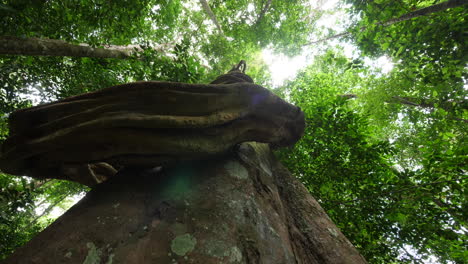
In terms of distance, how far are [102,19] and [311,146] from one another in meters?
5.02

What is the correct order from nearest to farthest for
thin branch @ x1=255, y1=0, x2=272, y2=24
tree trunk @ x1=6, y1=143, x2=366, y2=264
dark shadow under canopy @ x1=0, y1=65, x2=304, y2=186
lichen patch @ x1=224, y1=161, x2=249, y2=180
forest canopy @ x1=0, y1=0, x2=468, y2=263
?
tree trunk @ x1=6, y1=143, x2=366, y2=264
dark shadow under canopy @ x1=0, y1=65, x2=304, y2=186
lichen patch @ x1=224, y1=161, x2=249, y2=180
forest canopy @ x1=0, y1=0, x2=468, y2=263
thin branch @ x1=255, y1=0, x2=272, y2=24

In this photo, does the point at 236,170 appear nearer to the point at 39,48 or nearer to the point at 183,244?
the point at 183,244

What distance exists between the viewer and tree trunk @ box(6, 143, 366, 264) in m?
1.21

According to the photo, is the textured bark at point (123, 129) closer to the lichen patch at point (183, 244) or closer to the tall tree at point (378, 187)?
→ the lichen patch at point (183, 244)

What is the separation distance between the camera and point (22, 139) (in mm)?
1552

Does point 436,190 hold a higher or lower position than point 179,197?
higher

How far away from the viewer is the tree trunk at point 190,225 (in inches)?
47.6

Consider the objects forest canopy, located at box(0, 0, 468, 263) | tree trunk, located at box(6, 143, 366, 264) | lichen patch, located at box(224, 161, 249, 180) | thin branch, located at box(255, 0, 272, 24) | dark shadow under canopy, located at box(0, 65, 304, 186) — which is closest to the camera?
tree trunk, located at box(6, 143, 366, 264)

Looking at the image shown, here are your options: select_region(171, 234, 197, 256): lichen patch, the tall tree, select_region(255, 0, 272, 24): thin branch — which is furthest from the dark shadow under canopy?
select_region(255, 0, 272, 24): thin branch

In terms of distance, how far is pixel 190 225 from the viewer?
1407 millimetres

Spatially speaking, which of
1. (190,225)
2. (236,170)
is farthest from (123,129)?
(236,170)

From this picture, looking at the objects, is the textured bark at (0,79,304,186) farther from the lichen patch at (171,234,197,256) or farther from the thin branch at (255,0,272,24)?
the thin branch at (255,0,272,24)

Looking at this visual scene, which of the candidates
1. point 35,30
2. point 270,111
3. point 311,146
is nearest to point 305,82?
point 311,146

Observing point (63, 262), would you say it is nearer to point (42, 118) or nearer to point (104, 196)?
point (104, 196)
